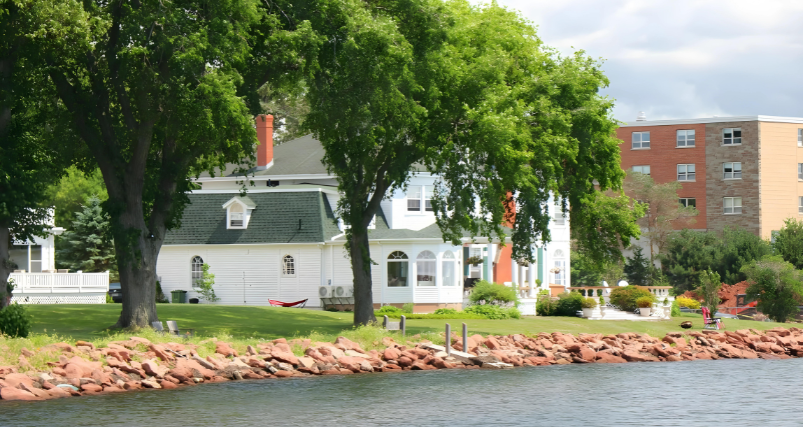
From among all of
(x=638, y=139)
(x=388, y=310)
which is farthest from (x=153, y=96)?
(x=638, y=139)

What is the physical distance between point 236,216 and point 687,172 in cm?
4274

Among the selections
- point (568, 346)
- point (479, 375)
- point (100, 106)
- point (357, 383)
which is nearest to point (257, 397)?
point (357, 383)

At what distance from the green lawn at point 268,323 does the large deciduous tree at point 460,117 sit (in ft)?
10.9

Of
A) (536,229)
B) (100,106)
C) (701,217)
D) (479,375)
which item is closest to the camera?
(479,375)

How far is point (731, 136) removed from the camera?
247ft

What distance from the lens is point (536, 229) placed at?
32.7 meters

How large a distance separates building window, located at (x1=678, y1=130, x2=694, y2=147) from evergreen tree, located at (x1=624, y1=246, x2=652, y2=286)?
13685mm

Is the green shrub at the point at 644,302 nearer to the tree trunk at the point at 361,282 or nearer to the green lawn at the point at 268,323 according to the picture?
the green lawn at the point at 268,323

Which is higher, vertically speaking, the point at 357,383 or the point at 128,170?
the point at 128,170

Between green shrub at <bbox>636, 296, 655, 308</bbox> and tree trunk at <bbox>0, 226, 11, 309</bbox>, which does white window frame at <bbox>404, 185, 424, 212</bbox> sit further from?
tree trunk at <bbox>0, 226, 11, 309</bbox>

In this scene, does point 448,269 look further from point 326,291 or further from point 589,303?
point 589,303

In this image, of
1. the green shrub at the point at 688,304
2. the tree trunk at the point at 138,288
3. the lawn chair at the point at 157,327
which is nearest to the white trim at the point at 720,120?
the green shrub at the point at 688,304

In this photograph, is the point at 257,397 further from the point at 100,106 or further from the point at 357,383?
the point at 100,106

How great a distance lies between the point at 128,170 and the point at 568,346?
50.7ft
